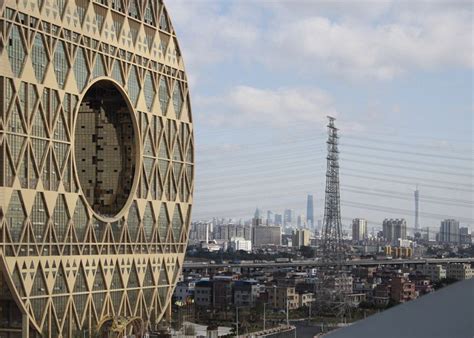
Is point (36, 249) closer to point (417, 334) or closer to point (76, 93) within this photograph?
point (76, 93)

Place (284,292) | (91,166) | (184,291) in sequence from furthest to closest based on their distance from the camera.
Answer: (184,291)
(284,292)
(91,166)

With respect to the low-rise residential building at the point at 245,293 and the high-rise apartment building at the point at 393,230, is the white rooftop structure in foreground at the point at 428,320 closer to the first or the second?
the low-rise residential building at the point at 245,293

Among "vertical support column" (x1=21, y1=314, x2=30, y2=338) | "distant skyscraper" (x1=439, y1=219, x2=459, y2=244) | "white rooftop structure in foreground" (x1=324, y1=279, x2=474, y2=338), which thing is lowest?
"vertical support column" (x1=21, y1=314, x2=30, y2=338)

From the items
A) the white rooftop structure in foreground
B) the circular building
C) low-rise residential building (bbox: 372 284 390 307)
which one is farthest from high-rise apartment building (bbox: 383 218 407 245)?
the white rooftop structure in foreground

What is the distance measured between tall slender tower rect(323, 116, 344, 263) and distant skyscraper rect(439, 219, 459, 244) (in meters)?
95.4

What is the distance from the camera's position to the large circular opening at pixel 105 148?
31719mm

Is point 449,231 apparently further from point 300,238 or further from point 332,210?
point 332,210

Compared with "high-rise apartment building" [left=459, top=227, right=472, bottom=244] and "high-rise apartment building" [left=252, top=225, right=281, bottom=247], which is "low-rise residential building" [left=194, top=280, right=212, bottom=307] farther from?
"high-rise apartment building" [left=252, top=225, right=281, bottom=247]

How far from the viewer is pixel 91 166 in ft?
105

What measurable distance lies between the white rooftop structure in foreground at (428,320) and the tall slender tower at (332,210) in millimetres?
41105

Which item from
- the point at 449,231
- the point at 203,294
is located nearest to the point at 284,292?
the point at 203,294

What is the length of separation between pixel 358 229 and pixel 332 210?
11504 cm

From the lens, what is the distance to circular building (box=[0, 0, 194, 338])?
25562 millimetres

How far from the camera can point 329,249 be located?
171 feet
